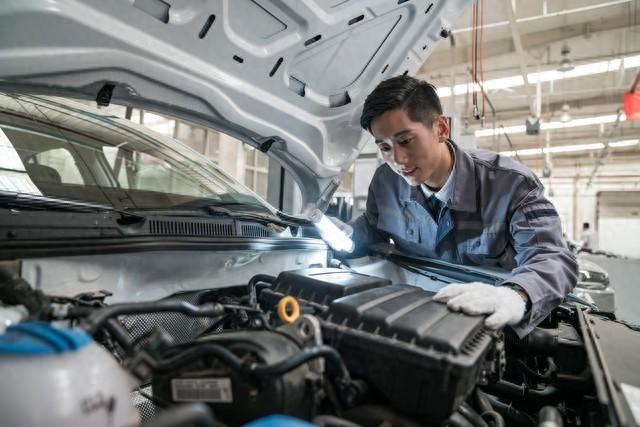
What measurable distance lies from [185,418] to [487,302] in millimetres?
714

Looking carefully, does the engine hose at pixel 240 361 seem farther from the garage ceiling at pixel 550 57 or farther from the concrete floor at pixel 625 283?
the concrete floor at pixel 625 283

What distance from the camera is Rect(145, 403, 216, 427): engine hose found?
1.36ft

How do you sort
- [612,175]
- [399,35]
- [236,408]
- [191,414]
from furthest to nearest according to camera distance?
[612,175]
[399,35]
[236,408]
[191,414]

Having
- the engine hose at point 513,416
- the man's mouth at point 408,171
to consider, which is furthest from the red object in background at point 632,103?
the engine hose at point 513,416

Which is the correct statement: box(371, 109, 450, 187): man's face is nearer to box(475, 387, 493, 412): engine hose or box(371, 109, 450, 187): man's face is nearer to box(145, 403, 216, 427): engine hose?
box(475, 387, 493, 412): engine hose

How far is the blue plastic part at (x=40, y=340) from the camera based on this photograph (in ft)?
1.51

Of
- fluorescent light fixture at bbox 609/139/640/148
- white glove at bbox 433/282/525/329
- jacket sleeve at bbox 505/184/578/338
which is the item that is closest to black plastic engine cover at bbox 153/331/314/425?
white glove at bbox 433/282/525/329

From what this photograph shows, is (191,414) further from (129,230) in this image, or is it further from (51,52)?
(51,52)

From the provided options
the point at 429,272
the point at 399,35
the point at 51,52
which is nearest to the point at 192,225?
the point at 51,52

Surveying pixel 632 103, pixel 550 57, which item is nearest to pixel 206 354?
pixel 632 103

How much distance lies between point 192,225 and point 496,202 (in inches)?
46.5

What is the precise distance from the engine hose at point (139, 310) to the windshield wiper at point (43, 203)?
1.22ft

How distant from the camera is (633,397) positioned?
0.67 m

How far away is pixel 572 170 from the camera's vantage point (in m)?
13.5
